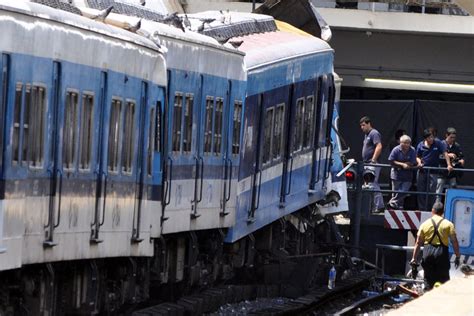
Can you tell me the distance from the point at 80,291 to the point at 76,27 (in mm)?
2643

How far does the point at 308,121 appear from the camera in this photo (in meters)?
26.9

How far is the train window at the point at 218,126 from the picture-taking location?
20.9m

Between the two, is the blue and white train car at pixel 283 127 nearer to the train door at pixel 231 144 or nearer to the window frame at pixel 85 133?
the train door at pixel 231 144

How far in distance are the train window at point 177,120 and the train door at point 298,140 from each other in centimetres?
607

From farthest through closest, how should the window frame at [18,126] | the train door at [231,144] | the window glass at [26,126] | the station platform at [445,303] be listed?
the train door at [231,144]
the station platform at [445,303]
the window glass at [26,126]
the window frame at [18,126]

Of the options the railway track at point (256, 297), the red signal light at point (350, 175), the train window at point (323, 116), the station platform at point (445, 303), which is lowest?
the railway track at point (256, 297)

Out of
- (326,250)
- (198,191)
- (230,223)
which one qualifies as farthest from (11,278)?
(326,250)

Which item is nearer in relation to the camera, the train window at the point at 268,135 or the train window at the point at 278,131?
the train window at the point at 268,135

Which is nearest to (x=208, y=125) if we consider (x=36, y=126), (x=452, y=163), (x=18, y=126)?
(x=36, y=126)

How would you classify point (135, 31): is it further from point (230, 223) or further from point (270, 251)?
point (270, 251)

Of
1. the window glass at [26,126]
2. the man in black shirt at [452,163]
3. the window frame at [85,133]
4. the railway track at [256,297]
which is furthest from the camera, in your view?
the man in black shirt at [452,163]

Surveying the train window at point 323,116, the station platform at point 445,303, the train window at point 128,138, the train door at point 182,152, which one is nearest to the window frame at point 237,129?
the train door at point 182,152

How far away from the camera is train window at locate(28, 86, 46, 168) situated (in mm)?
13328

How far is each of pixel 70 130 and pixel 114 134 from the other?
1.60 metres
